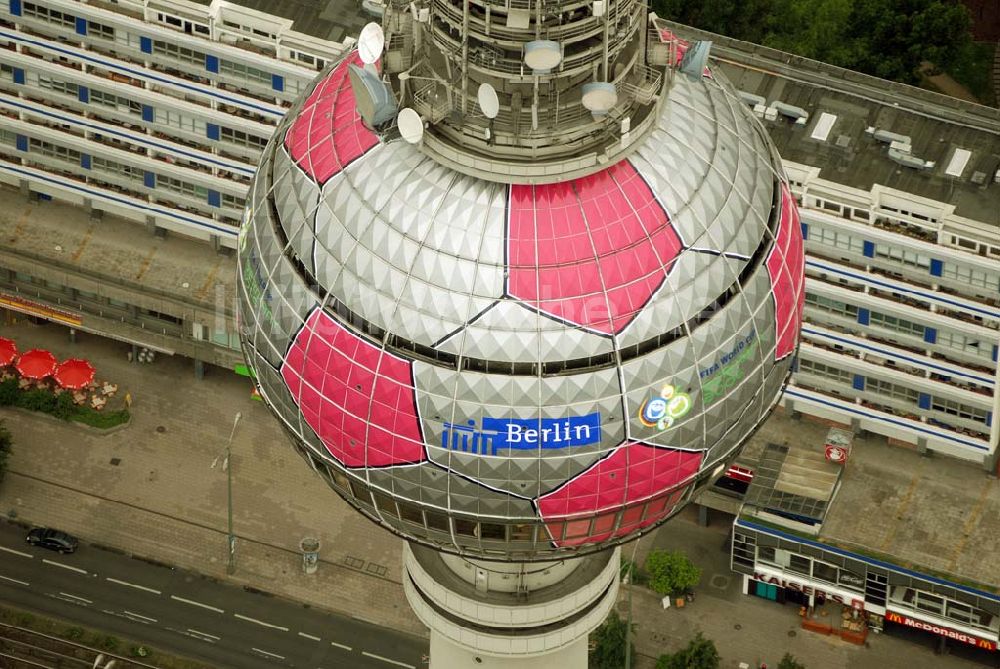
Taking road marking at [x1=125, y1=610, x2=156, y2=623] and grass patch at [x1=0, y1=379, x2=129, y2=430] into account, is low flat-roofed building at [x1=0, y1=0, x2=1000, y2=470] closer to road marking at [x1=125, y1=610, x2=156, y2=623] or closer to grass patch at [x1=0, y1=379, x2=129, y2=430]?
grass patch at [x1=0, y1=379, x2=129, y2=430]

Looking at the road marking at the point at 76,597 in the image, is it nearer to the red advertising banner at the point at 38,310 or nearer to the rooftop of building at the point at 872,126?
the red advertising banner at the point at 38,310

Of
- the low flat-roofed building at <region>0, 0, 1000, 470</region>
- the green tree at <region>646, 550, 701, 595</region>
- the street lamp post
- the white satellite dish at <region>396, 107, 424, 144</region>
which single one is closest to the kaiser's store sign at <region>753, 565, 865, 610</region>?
the green tree at <region>646, 550, 701, 595</region>

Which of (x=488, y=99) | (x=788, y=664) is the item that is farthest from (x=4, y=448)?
(x=488, y=99)

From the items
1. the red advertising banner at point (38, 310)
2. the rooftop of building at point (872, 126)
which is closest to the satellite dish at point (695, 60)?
the rooftop of building at point (872, 126)

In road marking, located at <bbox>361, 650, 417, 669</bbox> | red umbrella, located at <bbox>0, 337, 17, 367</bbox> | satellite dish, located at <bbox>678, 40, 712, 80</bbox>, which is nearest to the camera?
satellite dish, located at <bbox>678, 40, 712, 80</bbox>

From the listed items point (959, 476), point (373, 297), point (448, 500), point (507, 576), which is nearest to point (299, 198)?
point (373, 297)

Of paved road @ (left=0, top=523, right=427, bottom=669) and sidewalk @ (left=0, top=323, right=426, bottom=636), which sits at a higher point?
sidewalk @ (left=0, top=323, right=426, bottom=636)
